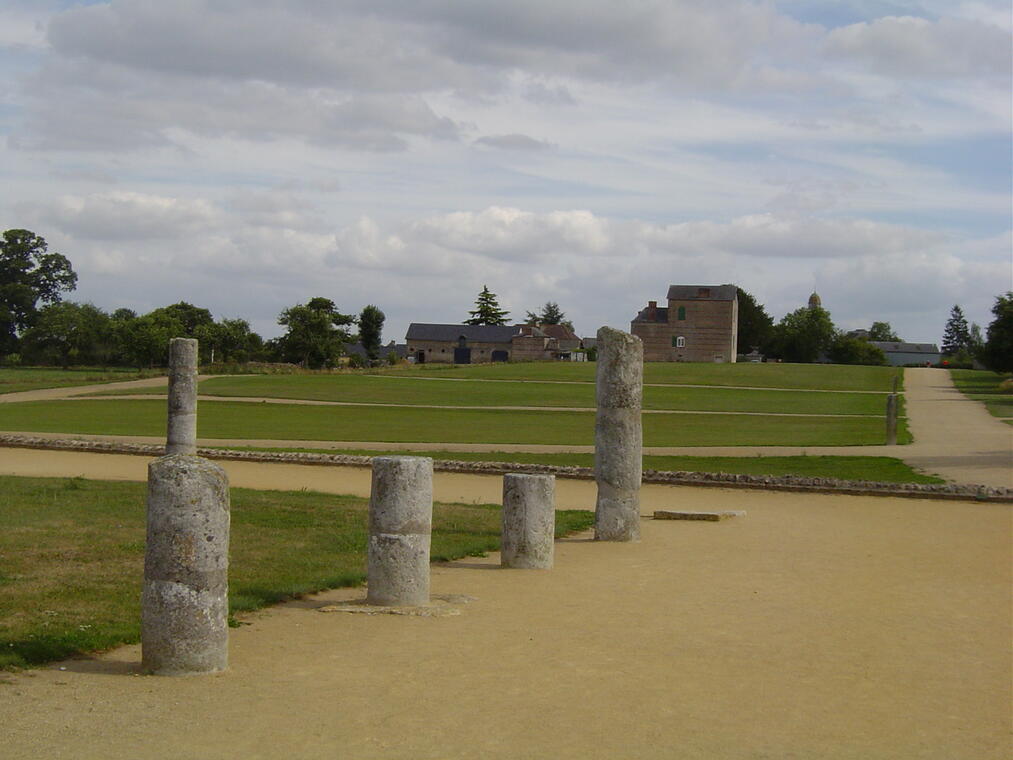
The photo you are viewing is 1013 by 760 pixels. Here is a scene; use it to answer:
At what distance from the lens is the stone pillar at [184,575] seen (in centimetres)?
819

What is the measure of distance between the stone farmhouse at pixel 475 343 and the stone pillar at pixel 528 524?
12586 cm

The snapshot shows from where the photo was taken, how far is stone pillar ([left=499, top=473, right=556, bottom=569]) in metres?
13.3

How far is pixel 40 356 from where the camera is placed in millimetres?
100875

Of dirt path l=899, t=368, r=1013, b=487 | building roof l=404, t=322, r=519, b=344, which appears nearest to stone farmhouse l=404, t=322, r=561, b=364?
building roof l=404, t=322, r=519, b=344

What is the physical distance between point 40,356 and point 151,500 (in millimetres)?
99918

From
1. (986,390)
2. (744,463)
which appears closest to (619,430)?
(744,463)

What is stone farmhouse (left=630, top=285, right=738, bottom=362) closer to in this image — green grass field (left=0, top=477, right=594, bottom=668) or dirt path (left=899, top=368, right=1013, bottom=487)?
dirt path (left=899, top=368, right=1013, bottom=487)

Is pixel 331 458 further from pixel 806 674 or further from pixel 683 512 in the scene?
pixel 806 674

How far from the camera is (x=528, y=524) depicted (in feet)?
43.5

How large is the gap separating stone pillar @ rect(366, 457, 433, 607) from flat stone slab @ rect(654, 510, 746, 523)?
26.5 feet

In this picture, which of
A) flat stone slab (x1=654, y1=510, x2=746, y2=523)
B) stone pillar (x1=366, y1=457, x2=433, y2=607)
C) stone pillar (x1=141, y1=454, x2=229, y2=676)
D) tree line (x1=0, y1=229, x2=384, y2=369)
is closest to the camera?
stone pillar (x1=141, y1=454, x2=229, y2=676)

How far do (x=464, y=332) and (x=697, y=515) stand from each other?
12926cm

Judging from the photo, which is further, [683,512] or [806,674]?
[683,512]

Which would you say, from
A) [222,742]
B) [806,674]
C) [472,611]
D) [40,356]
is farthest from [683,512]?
[40,356]
